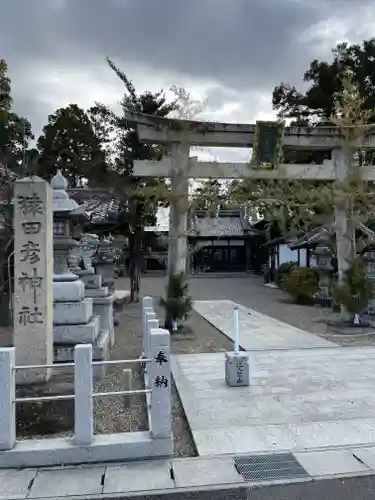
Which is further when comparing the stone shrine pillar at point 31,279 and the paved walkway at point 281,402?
the stone shrine pillar at point 31,279

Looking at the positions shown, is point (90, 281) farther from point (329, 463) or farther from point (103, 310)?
point (329, 463)

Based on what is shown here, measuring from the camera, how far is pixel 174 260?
12.8 metres

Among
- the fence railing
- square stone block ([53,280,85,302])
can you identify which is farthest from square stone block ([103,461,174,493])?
square stone block ([53,280,85,302])

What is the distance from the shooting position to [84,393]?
4.59 m

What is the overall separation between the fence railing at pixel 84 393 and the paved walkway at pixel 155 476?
0.98 feet

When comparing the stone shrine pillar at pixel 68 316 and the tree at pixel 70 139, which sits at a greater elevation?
the tree at pixel 70 139

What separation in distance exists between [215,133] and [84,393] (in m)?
9.31

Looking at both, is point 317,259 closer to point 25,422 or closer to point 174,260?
point 174,260

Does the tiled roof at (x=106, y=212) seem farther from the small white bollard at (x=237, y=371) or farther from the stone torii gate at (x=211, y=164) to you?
the small white bollard at (x=237, y=371)

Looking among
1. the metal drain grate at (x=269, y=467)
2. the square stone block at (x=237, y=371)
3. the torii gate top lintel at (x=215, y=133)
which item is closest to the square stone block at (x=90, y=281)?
the torii gate top lintel at (x=215, y=133)

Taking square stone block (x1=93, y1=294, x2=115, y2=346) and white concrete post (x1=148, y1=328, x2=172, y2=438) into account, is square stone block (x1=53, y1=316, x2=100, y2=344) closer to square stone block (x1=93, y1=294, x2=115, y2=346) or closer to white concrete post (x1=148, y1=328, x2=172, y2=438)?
square stone block (x1=93, y1=294, x2=115, y2=346)

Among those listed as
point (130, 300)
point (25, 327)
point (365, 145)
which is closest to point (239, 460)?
point (25, 327)

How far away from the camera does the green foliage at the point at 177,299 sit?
1247 centimetres

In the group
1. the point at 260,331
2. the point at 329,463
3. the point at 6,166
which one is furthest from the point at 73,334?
the point at 260,331
